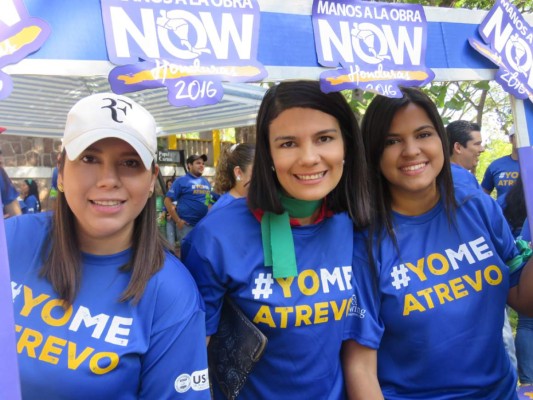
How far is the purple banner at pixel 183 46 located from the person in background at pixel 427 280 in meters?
0.73

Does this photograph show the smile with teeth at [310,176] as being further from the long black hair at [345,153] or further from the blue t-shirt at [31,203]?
the blue t-shirt at [31,203]

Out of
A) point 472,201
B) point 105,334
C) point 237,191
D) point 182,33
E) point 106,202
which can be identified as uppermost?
point 237,191

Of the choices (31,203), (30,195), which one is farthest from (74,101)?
(30,195)

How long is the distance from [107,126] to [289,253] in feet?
2.50

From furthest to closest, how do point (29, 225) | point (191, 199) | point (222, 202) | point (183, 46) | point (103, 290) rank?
point (191, 199), point (222, 202), point (29, 225), point (103, 290), point (183, 46)

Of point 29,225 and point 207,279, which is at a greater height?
point 29,225

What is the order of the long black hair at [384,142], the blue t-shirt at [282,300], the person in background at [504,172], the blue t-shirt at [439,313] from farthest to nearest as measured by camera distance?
the person in background at [504,172], the long black hair at [384,142], the blue t-shirt at [439,313], the blue t-shirt at [282,300]

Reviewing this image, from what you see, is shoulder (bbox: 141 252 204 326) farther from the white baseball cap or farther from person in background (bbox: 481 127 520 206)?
person in background (bbox: 481 127 520 206)

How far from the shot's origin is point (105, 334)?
1455mm

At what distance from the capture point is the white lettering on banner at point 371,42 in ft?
5.38

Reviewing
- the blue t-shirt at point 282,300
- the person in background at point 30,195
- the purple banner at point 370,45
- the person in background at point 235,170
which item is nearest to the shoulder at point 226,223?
the blue t-shirt at point 282,300

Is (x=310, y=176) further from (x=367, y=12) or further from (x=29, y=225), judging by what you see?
(x=29, y=225)

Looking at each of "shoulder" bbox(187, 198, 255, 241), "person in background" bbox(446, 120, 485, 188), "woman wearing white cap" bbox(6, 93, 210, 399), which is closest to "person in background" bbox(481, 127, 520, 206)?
"person in background" bbox(446, 120, 485, 188)

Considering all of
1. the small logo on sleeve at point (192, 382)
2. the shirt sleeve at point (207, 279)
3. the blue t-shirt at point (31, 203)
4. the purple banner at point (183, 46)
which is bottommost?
the small logo on sleeve at point (192, 382)
